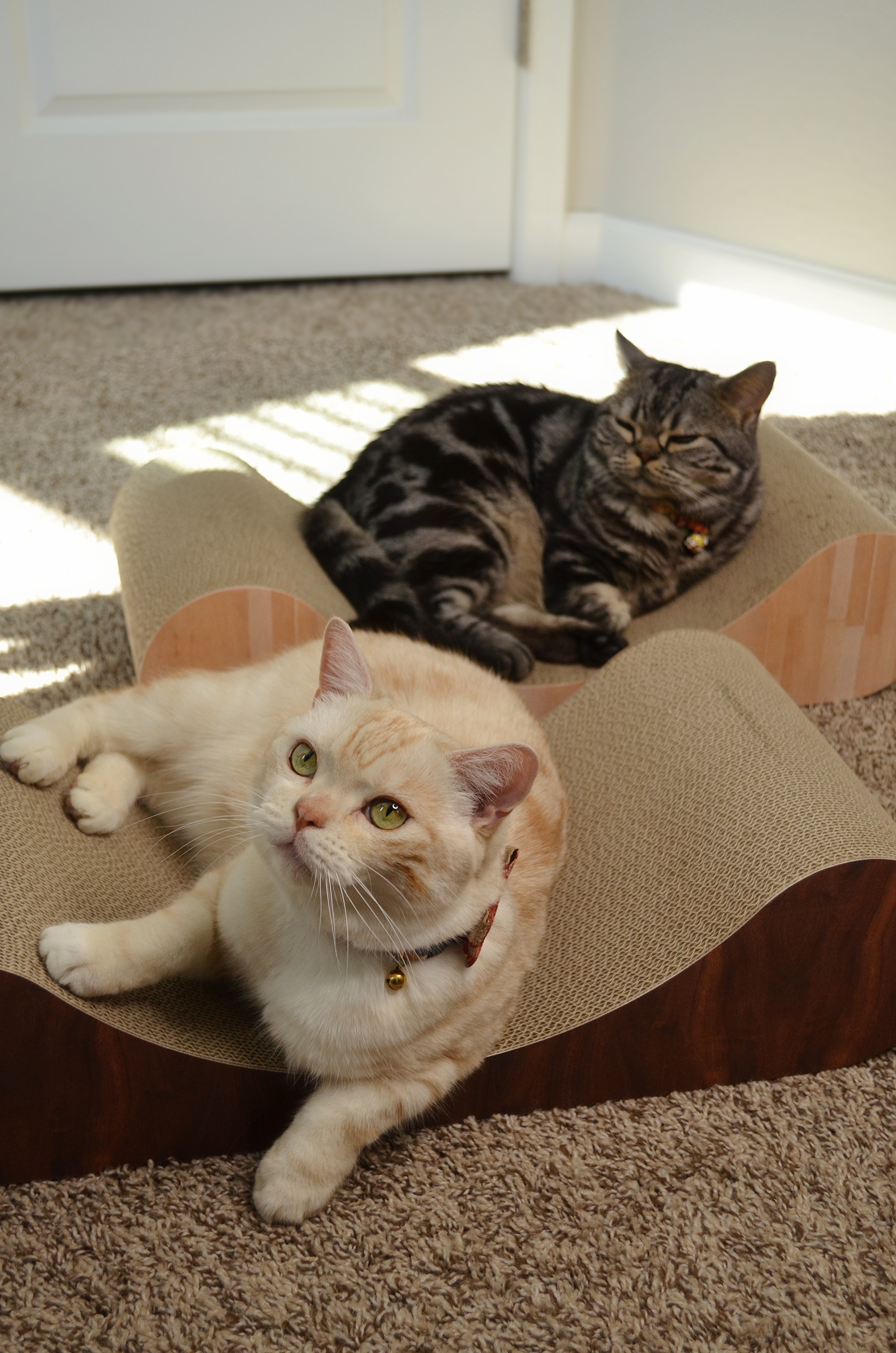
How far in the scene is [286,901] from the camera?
3.04 feet

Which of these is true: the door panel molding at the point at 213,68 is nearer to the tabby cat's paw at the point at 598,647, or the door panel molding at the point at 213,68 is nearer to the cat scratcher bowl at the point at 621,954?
the tabby cat's paw at the point at 598,647

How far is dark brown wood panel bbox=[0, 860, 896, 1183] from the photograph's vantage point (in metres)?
0.98

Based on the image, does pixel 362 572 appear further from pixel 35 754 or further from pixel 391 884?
pixel 391 884

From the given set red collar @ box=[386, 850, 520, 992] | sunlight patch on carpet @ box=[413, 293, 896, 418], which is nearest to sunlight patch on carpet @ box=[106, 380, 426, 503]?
sunlight patch on carpet @ box=[413, 293, 896, 418]

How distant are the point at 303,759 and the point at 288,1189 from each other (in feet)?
1.27

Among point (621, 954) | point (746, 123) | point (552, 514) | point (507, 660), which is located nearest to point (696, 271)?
point (746, 123)

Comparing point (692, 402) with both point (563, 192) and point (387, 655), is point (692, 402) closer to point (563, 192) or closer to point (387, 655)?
point (387, 655)

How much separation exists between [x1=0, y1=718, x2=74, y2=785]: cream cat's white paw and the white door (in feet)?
8.86

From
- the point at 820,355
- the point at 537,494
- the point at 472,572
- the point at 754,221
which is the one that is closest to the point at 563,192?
the point at 754,221

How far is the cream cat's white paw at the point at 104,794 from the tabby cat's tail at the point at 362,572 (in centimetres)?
44

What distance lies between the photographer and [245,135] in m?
3.40

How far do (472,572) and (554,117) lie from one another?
2.34m

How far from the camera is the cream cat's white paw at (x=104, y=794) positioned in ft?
3.91

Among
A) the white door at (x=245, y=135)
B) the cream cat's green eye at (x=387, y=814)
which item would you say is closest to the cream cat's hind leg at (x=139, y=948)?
the cream cat's green eye at (x=387, y=814)
